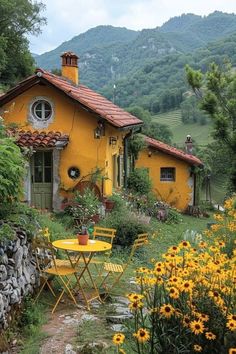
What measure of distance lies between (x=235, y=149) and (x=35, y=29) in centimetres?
2453

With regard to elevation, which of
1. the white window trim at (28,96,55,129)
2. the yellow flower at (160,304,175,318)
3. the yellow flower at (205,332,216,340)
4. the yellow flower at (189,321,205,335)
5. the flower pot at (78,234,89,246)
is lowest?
the yellow flower at (205,332,216,340)

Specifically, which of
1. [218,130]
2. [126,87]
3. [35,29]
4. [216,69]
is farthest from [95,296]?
[126,87]

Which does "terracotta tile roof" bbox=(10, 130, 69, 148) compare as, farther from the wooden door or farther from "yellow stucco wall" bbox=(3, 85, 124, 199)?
the wooden door

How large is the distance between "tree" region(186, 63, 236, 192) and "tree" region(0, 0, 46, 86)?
17.6 metres

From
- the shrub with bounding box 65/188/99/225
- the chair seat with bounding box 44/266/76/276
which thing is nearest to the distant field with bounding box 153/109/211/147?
the shrub with bounding box 65/188/99/225

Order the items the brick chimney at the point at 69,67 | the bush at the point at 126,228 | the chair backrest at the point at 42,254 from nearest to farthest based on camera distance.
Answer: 1. the chair backrest at the point at 42,254
2. the bush at the point at 126,228
3. the brick chimney at the point at 69,67

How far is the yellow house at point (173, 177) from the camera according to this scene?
2202 cm

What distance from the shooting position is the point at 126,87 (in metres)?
65.1

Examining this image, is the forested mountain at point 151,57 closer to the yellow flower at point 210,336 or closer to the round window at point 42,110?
the round window at point 42,110

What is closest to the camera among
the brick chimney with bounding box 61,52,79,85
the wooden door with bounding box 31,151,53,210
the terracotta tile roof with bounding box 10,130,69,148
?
the terracotta tile roof with bounding box 10,130,69,148

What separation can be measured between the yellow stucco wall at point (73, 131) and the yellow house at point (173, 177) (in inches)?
290

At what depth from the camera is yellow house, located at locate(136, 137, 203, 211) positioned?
2202 centimetres

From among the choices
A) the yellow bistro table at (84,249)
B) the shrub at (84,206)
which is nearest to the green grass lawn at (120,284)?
the yellow bistro table at (84,249)

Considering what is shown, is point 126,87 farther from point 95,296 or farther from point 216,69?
point 95,296
